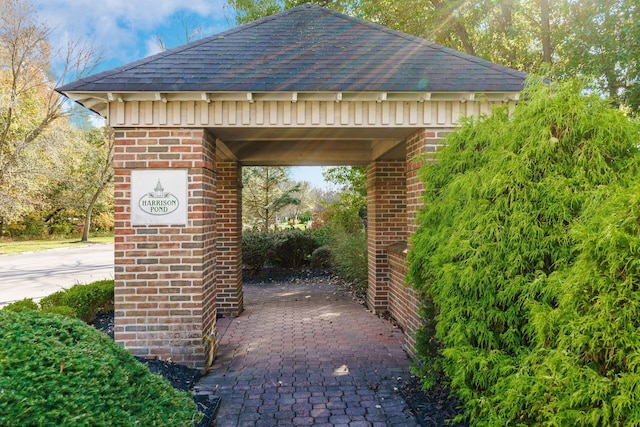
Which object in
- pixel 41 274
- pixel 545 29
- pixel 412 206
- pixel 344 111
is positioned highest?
pixel 545 29

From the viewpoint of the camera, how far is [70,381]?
2.05 metres

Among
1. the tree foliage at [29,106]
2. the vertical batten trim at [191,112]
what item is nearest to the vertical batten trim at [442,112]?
the vertical batten trim at [191,112]

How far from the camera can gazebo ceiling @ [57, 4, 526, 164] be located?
169 inches

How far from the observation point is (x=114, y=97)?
4.33 m

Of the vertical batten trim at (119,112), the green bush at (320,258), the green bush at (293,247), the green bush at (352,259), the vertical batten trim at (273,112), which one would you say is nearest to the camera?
the vertical batten trim at (119,112)

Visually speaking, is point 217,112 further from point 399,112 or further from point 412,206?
point 412,206

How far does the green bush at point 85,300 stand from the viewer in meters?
6.23

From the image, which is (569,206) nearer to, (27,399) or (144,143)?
(27,399)

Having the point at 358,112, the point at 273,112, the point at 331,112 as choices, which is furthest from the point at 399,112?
the point at 273,112

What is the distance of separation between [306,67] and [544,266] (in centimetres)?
322

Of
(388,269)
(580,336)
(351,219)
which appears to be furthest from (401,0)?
(580,336)

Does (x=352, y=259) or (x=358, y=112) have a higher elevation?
(x=358, y=112)

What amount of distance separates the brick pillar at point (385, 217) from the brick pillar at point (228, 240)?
8.28 feet

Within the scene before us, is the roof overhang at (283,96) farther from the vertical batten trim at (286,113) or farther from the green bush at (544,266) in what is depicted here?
the green bush at (544,266)
